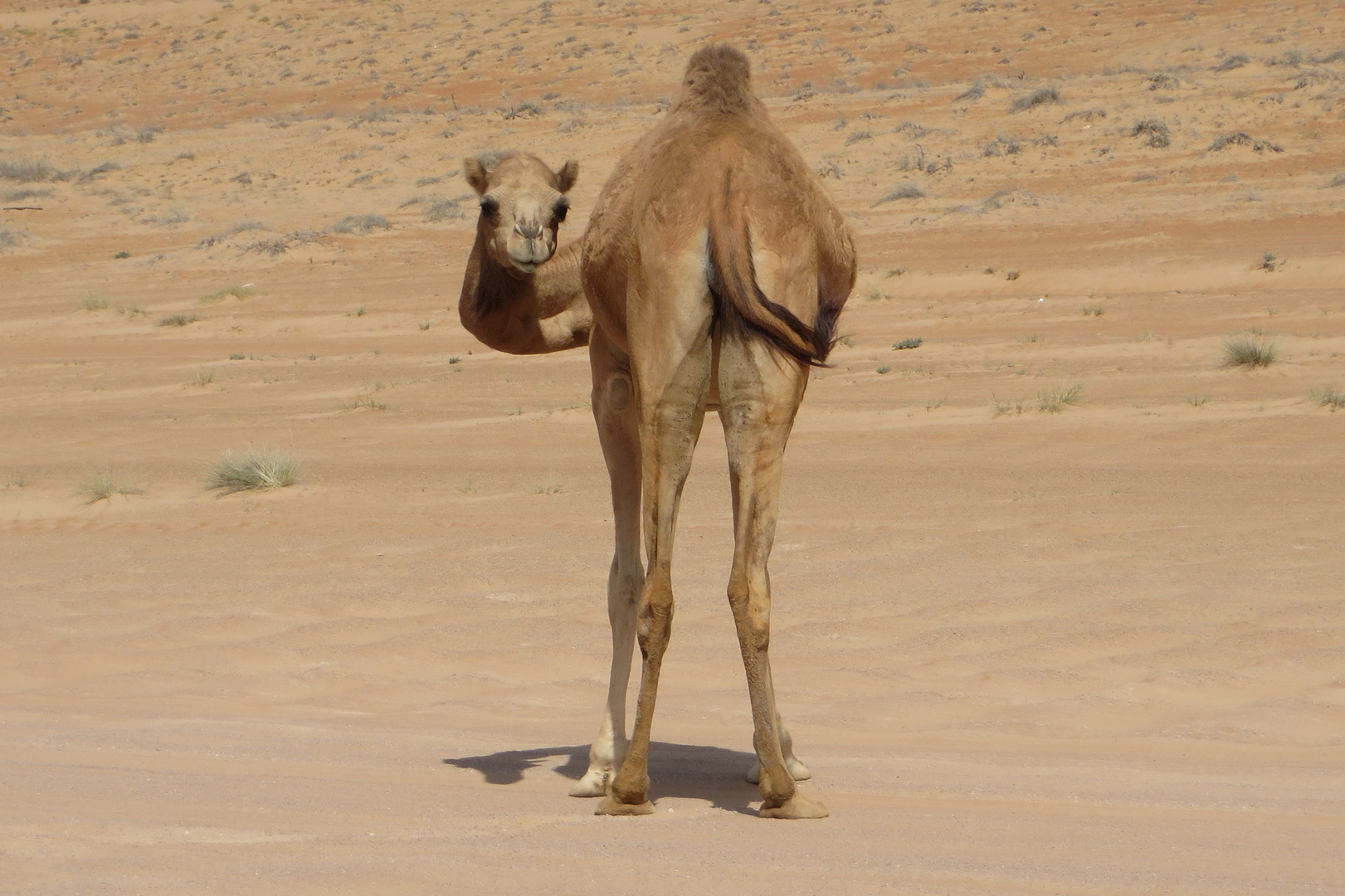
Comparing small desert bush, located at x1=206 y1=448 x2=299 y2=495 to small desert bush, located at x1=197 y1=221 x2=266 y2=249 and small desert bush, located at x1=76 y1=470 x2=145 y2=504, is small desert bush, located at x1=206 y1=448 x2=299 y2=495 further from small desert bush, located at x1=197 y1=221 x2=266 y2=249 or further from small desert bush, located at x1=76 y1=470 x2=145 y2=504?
small desert bush, located at x1=197 y1=221 x2=266 y2=249

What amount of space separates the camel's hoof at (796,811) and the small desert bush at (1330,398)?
1084 centimetres

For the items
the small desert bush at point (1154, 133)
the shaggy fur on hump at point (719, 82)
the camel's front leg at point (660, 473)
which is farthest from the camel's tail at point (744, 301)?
the small desert bush at point (1154, 133)

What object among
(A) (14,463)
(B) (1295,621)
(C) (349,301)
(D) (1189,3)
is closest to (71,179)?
(C) (349,301)

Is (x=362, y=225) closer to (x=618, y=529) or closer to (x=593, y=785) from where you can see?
(x=618, y=529)

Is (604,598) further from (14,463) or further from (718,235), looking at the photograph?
(14,463)

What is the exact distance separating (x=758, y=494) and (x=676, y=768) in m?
1.46

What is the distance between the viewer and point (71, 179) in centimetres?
4253

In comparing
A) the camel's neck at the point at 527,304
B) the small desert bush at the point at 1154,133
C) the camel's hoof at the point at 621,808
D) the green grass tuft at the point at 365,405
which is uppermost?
the camel's neck at the point at 527,304

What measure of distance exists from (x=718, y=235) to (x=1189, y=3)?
4990 cm

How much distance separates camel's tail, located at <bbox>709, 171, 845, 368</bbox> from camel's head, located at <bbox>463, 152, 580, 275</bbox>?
0.93m

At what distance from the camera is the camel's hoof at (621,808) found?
5074 mm

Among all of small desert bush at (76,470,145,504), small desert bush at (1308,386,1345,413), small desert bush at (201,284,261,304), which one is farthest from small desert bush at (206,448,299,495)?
small desert bush at (201,284,261,304)

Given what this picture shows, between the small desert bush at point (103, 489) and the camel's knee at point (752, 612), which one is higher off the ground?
the camel's knee at point (752, 612)

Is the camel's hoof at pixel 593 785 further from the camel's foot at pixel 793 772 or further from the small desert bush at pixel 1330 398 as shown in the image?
the small desert bush at pixel 1330 398
